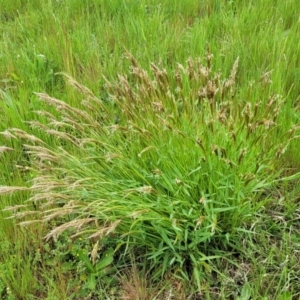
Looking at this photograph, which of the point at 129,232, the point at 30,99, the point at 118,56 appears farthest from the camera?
the point at 118,56

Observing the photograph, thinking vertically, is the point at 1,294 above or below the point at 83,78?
below

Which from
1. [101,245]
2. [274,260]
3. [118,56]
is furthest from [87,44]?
[274,260]

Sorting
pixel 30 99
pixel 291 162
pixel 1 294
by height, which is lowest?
pixel 1 294

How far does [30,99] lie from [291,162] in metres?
1.56

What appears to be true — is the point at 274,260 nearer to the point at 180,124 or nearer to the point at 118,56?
the point at 180,124

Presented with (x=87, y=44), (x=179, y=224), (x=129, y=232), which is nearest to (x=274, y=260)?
(x=179, y=224)

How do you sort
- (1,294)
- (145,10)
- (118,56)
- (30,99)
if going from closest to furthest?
(1,294) < (30,99) < (118,56) < (145,10)

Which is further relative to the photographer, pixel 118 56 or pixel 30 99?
pixel 118 56

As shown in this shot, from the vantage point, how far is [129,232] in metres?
1.70

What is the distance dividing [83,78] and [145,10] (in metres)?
0.99

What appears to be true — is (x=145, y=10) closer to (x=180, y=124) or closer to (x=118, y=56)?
(x=118, y=56)

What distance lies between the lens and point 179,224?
5.82 feet

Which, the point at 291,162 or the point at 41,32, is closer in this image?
the point at 291,162

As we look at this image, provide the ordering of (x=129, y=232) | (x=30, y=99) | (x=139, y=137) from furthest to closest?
(x=30, y=99) → (x=139, y=137) → (x=129, y=232)
